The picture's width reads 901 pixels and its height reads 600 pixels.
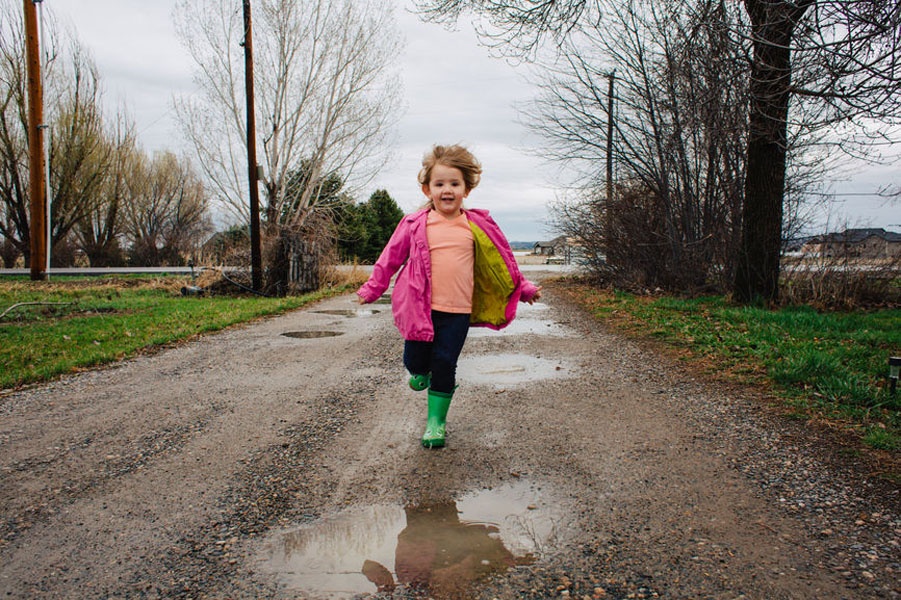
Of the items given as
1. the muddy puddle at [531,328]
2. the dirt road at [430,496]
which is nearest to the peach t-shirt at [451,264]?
the dirt road at [430,496]

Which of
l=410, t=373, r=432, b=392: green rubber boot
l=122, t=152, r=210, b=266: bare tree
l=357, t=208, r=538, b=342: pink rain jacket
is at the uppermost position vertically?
l=122, t=152, r=210, b=266: bare tree

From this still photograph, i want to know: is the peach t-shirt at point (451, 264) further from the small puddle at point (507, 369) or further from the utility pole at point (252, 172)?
the utility pole at point (252, 172)

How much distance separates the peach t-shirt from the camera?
12.8ft

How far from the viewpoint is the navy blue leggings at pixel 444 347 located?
389 cm

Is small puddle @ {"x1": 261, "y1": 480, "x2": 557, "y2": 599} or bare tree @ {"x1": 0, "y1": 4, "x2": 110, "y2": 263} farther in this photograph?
bare tree @ {"x1": 0, "y1": 4, "x2": 110, "y2": 263}

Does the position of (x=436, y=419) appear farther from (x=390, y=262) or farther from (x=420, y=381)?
(x=390, y=262)

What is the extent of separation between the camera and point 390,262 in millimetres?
4031

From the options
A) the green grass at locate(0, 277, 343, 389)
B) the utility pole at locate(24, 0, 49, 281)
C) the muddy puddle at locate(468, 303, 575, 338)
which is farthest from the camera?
the utility pole at locate(24, 0, 49, 281)

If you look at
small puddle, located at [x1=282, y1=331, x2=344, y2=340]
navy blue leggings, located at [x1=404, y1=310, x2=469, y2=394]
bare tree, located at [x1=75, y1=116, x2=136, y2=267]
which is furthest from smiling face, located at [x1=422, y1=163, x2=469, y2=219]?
bare tree, located at [x1=75, y1=116, x2=136, y2=267]

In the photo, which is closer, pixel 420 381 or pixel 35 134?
pixel 420 381

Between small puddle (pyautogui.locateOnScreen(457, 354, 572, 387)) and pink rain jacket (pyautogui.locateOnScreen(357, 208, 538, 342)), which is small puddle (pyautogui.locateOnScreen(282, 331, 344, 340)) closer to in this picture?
small puddle (pyautogui.locateOnScreen(457, 354, 572, 387))

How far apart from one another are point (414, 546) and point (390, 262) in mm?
1937

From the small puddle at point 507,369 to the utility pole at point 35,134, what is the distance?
17.1 m

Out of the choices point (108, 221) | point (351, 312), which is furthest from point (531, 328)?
point (108, 221)
